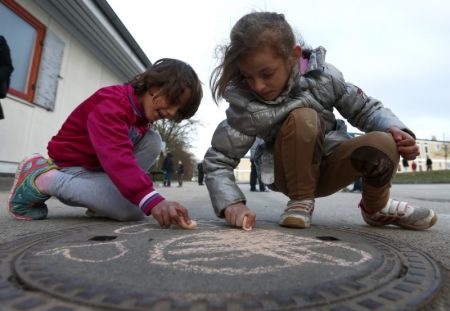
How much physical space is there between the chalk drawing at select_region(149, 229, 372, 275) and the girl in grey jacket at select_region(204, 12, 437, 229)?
294 mm

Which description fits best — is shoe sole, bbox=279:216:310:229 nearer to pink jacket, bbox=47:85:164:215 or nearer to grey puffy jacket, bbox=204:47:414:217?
grey puffy jacket, bbox=204:47:414:217

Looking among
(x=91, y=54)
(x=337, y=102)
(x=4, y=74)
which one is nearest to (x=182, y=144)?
(x=91, y=54)

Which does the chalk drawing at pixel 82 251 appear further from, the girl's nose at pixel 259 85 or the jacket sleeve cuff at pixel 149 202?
the girl's nose at pixel 259 85

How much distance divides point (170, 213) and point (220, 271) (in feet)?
1.93

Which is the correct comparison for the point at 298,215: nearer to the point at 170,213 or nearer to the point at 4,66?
the point at 170,213

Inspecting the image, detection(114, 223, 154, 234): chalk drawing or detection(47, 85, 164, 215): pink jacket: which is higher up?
detection(47, 85, 164, 215): pink jacket

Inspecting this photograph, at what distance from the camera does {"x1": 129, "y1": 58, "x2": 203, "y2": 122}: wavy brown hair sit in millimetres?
1690

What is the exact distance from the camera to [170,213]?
1354mm

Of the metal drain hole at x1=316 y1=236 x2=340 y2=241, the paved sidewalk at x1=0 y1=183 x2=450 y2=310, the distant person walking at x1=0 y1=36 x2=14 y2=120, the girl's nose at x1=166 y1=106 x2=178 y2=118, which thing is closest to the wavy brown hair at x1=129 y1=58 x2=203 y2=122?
the girl's nose at x1=166 y1=106 x2=178 y2=118

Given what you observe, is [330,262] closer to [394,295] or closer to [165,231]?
[394,295]

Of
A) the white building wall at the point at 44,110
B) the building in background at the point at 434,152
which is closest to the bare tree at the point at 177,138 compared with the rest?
the white building wall at the point at 44,110

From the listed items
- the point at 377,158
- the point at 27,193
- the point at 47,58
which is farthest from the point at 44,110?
the point at 377,158

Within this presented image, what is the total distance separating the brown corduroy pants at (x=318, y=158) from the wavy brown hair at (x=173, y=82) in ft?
1.57

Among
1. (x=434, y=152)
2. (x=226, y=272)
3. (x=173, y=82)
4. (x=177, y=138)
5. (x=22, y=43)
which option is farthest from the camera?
(x=434, y=152)
